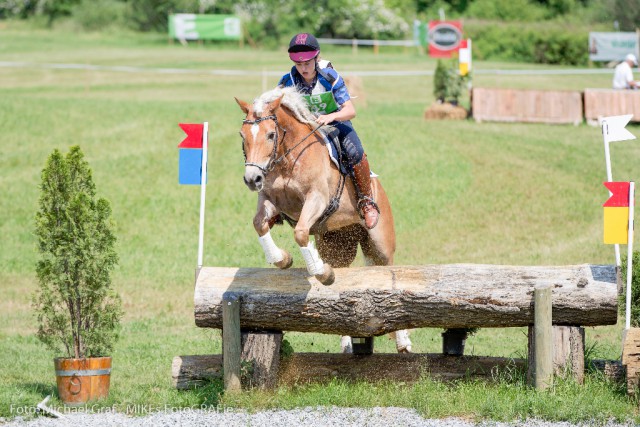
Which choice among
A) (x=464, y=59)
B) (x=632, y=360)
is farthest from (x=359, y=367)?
(x=464, y=59)

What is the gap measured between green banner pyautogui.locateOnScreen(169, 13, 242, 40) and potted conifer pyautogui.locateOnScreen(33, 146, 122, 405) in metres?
40.4

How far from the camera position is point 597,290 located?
7410 mm

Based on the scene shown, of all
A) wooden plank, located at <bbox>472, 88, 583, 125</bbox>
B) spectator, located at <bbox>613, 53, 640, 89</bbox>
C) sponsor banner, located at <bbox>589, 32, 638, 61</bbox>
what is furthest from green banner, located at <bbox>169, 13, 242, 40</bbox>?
spectator, located at <bbox>613, 53, 640, 89</bbox>

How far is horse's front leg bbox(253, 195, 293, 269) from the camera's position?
7340 millimetres

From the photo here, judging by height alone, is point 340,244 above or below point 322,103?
below

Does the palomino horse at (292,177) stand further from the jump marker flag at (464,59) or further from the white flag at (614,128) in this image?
the jump marker flag at (464,59)

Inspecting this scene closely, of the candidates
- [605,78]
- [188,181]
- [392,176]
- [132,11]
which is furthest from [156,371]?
[132,11]

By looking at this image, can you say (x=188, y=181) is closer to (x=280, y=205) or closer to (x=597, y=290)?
(x=280, y=205)

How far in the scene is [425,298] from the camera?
751 centimetres

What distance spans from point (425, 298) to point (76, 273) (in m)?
2.76

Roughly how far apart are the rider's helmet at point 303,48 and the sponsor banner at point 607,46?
1364 inches

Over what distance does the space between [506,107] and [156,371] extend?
16544 millimetres

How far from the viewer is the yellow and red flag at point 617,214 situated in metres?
7.83

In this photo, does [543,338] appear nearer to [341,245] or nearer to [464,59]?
[341,245]
